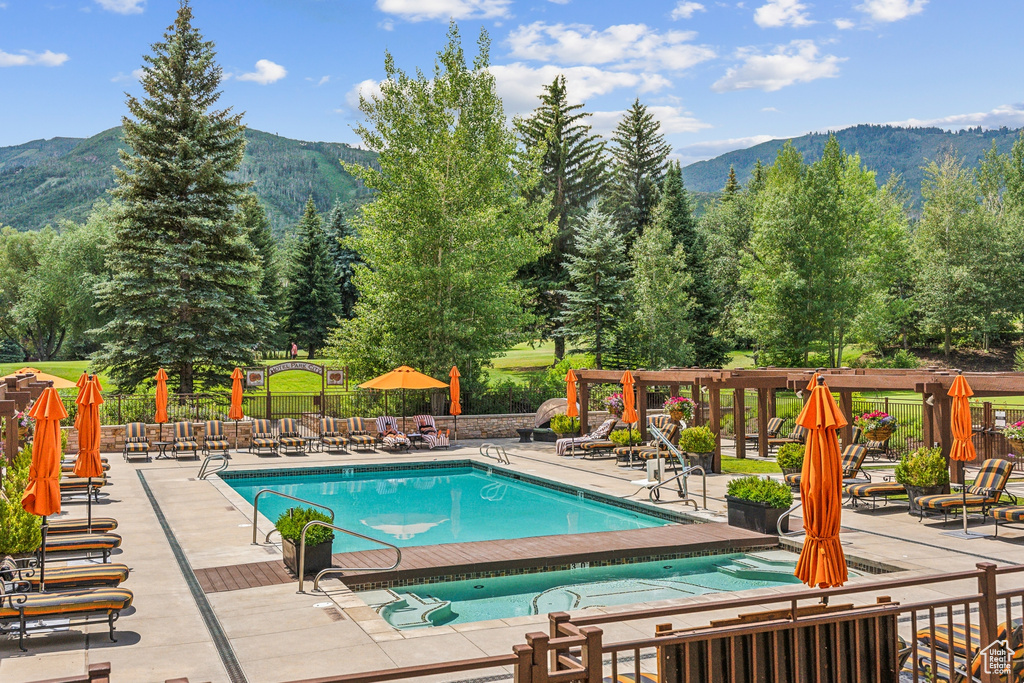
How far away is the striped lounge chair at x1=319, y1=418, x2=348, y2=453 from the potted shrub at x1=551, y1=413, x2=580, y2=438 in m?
7.02

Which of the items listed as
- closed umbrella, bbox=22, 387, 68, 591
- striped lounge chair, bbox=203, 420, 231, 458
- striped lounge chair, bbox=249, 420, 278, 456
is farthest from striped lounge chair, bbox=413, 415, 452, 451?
closed umbrella, bbox=22, 387, 68, 591

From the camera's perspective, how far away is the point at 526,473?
69.1ft

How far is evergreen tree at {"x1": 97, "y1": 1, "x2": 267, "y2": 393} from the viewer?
3166cm

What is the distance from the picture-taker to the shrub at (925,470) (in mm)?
14500

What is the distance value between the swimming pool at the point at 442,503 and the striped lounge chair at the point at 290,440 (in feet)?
10.3

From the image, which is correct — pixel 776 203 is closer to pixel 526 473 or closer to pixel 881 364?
pixel 881 364

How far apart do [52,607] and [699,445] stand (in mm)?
15362

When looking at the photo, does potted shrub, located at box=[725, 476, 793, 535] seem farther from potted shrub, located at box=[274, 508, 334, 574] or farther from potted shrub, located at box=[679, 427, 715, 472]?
potted shrub, located at box=[274, 508, 334, 574]

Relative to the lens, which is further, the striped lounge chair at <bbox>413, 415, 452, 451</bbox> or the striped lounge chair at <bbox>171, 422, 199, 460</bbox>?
the striped lounge chair at <bbox>413, 415, 452, 451</bbox>

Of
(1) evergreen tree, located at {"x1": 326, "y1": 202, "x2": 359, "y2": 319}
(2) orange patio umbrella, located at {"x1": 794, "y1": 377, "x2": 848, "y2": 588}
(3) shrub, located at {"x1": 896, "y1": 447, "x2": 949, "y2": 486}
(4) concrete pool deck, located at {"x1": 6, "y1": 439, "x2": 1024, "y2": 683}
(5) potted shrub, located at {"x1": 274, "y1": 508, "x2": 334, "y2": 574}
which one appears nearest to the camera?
(2) orange patio umbrella, located at {"x1": 794, "y1": 377, "x2": 848, "y2": 588}

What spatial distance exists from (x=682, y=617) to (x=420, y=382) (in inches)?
756

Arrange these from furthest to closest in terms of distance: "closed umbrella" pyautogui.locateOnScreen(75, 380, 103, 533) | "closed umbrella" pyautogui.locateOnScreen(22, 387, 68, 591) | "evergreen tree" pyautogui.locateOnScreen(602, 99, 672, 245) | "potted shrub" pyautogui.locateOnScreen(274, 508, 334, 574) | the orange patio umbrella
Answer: "evergreen tree" pyautogui.locateOnScreen(602, 99, 672, 245) → "closed umbrella" pyautogui.locateOnScreen(75, 380, 103, 533) → "potted shrub" pyautogui.locateOnScreen(274, 508, 334, 574) → "closed umbrella" pyautogui.locateOnScreen(22, 387, 68, 591) → the orange patio umbrella

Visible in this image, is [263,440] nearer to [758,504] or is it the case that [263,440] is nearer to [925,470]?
[758,504]

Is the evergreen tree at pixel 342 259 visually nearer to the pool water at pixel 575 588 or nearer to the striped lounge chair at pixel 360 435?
the striped lounge chair at pixel 360 435
